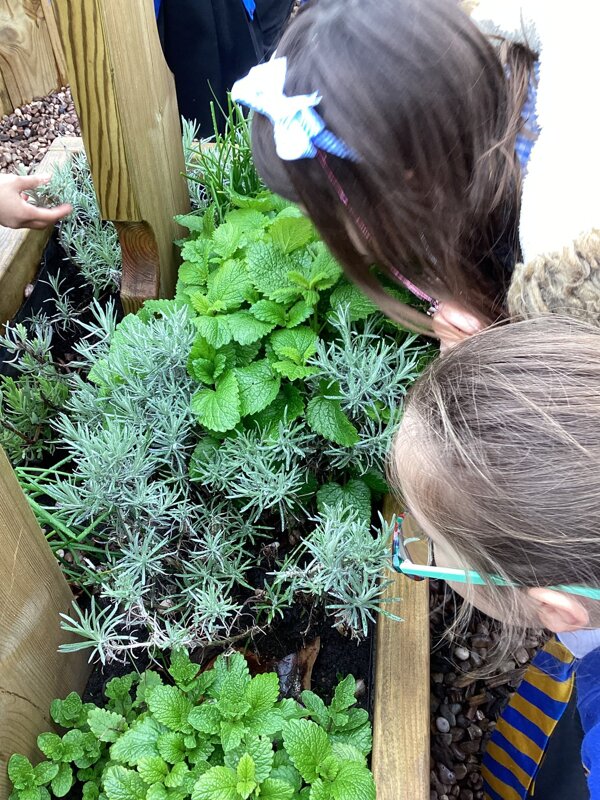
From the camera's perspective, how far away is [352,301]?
1.32m

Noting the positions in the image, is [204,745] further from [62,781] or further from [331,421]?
[331,421]

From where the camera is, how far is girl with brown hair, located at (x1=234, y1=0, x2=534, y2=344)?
2.95 feet

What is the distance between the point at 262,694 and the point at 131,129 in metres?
1.19

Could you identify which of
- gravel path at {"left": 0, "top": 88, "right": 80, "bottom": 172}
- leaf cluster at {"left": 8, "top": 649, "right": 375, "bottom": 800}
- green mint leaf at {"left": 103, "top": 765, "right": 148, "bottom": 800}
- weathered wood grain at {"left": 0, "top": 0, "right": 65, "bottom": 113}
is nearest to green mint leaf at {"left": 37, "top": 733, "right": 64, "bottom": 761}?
leaf cluster at {"left": 8, "top": 649, "right": 375, "bottom": 800}

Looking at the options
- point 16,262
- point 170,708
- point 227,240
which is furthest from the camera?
point 16,262

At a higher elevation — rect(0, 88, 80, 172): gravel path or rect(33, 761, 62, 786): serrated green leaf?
rect(0, 88, 80, 172): gravel path

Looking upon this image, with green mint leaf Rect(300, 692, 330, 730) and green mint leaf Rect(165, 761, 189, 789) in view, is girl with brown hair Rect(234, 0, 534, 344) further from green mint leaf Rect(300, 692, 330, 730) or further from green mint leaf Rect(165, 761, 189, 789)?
green mint leaf Rect(165, 761, 189, 789)

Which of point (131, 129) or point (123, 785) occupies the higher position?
A: point (131, 129)

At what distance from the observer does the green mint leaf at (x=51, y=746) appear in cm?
101

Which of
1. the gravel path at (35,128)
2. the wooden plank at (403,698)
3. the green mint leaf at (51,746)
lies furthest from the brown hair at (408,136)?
the gravel path at (35,128)

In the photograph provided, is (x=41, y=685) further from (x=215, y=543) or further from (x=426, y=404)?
(x=426, y=404)

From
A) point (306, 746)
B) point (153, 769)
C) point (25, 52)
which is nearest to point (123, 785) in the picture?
point (153, 769)

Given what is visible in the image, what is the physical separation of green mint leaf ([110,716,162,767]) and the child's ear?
635 mm

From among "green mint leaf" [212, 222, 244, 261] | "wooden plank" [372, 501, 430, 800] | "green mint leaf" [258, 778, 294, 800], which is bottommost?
"wooden plank" [372, 501, 430, 800]
